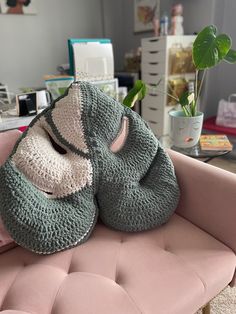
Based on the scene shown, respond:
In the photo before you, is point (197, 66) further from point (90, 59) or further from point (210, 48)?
point (90, 59)

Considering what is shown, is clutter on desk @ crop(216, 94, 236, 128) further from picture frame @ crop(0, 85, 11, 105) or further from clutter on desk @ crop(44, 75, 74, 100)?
picture frame @ crop(0, 85, 11, 105)

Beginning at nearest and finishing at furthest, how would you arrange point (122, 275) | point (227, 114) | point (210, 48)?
point (122, 275) < point (210, 48) < point (227, 114)

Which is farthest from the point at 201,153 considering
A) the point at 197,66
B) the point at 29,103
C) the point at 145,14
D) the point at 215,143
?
the point at 145,14

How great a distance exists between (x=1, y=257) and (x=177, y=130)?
3.11ft

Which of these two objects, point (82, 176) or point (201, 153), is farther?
point (201, 153)

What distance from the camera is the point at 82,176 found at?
31.9 inches

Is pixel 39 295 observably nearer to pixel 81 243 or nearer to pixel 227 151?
pixel 81 243

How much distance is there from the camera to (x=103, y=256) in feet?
2.49

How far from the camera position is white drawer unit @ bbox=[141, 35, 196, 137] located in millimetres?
2236

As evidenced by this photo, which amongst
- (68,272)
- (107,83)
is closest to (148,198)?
(68,272)

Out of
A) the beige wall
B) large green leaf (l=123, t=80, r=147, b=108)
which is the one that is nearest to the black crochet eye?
large green leaf (l=123, t=80, r=147, b=108)

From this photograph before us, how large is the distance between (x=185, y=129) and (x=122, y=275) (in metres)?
0.81

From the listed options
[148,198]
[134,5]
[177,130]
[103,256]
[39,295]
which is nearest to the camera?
[39,295]

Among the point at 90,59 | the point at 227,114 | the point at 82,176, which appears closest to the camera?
the point at 82,176
